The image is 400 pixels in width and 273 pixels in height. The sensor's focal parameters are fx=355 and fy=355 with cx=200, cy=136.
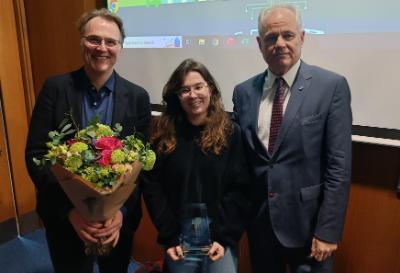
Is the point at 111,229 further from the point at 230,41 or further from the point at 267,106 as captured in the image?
the point at 230,41

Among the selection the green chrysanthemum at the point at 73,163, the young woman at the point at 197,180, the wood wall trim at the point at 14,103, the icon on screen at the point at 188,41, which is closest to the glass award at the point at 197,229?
the young woman at the point at 197,180

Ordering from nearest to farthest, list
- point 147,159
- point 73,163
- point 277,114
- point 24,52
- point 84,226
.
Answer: point 73,163
point 147,159
point 84,226
point 277,114
point 24,52

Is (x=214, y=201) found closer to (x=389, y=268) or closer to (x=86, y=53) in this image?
(x=86, y=53)

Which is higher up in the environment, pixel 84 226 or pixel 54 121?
pixel 54 121

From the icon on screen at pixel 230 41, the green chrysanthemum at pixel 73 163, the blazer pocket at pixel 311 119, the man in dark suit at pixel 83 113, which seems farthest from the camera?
the icon on screen at pixel 230 41

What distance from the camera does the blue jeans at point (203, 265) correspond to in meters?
1.58

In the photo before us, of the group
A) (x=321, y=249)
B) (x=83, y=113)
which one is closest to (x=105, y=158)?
(x=83, y=113)

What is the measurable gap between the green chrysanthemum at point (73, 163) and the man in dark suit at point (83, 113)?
335 mm

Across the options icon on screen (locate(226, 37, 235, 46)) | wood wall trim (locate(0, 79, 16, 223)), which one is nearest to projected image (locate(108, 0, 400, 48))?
icon on screen (locate(226, 37, 235, 46))

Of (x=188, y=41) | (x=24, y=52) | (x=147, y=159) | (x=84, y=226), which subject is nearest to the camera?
(x=147, y=159)

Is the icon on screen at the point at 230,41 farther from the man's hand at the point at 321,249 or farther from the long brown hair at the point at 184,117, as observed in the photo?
the man's hand at the point at 321,249

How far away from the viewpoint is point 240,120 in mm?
1637

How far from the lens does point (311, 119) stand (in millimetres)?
1406

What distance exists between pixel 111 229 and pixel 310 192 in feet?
2.69
